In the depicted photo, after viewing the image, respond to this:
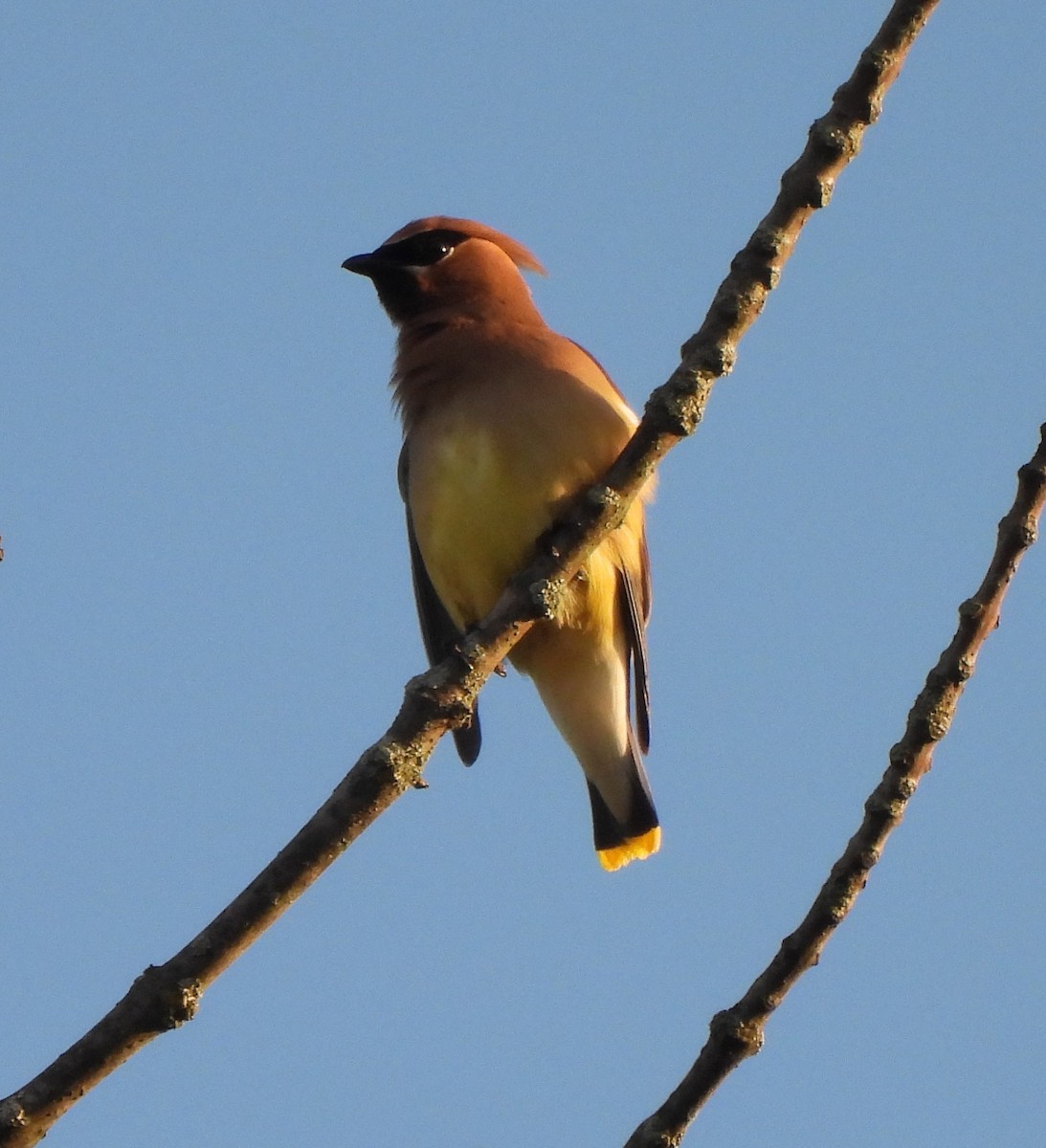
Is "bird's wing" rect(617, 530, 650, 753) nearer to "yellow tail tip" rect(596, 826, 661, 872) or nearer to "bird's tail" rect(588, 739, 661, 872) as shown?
"bird's tail" rect(588, 739, 661, 872)

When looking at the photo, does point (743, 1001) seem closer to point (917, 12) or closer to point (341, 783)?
point (341, 783)

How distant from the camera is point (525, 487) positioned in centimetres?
460

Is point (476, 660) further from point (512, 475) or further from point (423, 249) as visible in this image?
point (423, 249)

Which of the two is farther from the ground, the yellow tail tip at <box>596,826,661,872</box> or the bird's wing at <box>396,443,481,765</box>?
the bird's wing at <box>396,443,481,765</box>

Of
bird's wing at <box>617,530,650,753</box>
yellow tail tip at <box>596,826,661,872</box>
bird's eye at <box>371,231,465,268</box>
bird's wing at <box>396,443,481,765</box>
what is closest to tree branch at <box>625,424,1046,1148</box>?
bird's wing at <box>617,530,650,753</box>

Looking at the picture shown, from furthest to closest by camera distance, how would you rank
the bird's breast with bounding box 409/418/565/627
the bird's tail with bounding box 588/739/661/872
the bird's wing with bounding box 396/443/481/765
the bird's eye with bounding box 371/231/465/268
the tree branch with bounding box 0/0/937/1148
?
the bird's eye with bounding box 371/231/465/268 → the bird's tail with bounding box 588/739/661/872 → the bird's wing with bounding box 396/443/481/765 → the bird's breast with bounding box 409/418/565/627 → the tree branch with bounding box 0/0/937/1148

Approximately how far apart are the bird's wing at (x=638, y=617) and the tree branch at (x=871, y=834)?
241cm

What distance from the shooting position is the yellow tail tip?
5648 mm

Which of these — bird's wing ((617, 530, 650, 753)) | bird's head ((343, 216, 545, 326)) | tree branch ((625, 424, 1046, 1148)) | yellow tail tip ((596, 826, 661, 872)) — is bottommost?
tree branch ((625, 424, 1046, 1148))

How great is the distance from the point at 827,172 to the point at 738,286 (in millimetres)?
241

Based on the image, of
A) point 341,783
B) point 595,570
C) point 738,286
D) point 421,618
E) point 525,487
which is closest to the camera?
point 341,783

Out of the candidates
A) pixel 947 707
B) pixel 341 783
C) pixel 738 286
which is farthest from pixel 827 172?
pixel 341 783

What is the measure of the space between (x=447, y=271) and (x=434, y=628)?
3.80ft

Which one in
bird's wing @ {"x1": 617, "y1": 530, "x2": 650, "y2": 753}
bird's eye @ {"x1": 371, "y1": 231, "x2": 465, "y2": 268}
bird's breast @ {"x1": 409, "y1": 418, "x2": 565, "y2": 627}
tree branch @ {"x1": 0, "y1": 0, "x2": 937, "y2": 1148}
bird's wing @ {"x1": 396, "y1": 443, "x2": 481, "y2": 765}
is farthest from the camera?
bird's eye @ {"x1": 371, "y1": 231, "x2": 465, "y2": 268}
